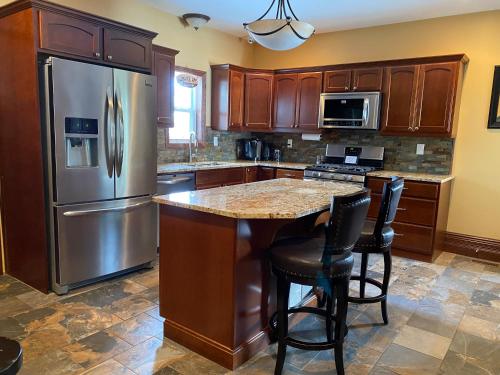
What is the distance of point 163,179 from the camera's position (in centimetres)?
371

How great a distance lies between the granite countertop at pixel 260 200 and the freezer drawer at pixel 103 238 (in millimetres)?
1018

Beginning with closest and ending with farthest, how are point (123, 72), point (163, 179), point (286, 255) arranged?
point (286, 255) < point (123, 72) < point (163, 179)

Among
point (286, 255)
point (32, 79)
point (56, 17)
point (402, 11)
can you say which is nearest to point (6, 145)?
point (32, 79)

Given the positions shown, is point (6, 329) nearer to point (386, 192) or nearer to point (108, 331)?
point (108, 331)

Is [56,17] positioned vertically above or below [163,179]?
above

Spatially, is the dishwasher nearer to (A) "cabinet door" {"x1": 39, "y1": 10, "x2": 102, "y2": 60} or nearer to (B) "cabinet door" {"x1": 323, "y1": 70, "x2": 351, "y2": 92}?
(A) "cabinet door" {"x1": 39, "y1": 10, "x2": 102, "y2": 60}

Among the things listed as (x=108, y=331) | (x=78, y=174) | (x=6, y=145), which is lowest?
(x=108, y=331)

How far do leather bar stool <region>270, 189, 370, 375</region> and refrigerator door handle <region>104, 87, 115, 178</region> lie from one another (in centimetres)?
168

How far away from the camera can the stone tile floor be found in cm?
209

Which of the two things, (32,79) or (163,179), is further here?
(163,179)

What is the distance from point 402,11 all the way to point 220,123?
2565 mm

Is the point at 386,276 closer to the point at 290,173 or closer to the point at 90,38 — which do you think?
the point at 290,173

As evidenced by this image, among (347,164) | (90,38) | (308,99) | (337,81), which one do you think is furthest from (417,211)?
(90,38)

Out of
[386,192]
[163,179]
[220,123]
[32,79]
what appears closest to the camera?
[386,192]
